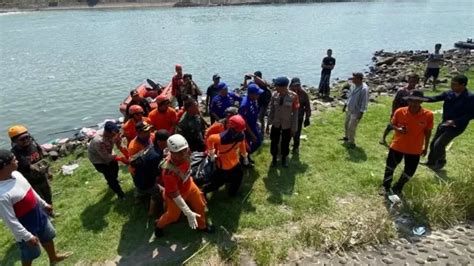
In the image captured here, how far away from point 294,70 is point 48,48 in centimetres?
2454

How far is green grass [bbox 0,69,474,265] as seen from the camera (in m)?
6.01

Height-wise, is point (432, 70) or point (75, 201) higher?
point (432, 70)

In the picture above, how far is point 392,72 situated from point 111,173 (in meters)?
20.5

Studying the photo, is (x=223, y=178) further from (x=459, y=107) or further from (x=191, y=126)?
(x=459, y=107)

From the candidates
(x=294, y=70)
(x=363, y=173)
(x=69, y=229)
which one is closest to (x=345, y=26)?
(x=294, y=70)

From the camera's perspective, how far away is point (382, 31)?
48062mm

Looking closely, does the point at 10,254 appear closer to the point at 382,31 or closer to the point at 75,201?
the point at 75,201

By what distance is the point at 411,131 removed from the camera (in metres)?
6.55

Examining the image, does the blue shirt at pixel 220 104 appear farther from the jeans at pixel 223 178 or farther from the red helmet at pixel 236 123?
the red helmet at pixel 236 123

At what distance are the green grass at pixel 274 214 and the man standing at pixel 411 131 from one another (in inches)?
26.8

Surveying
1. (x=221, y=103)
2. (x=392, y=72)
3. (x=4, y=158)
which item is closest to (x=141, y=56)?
(x=392, y=72)

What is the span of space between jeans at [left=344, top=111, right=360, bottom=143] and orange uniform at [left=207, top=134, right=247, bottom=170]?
3.87 meters

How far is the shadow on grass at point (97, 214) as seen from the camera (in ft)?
22.7

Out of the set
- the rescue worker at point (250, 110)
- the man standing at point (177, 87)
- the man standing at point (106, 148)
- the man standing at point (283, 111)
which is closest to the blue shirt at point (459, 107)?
the man standing at point (283, 111)
